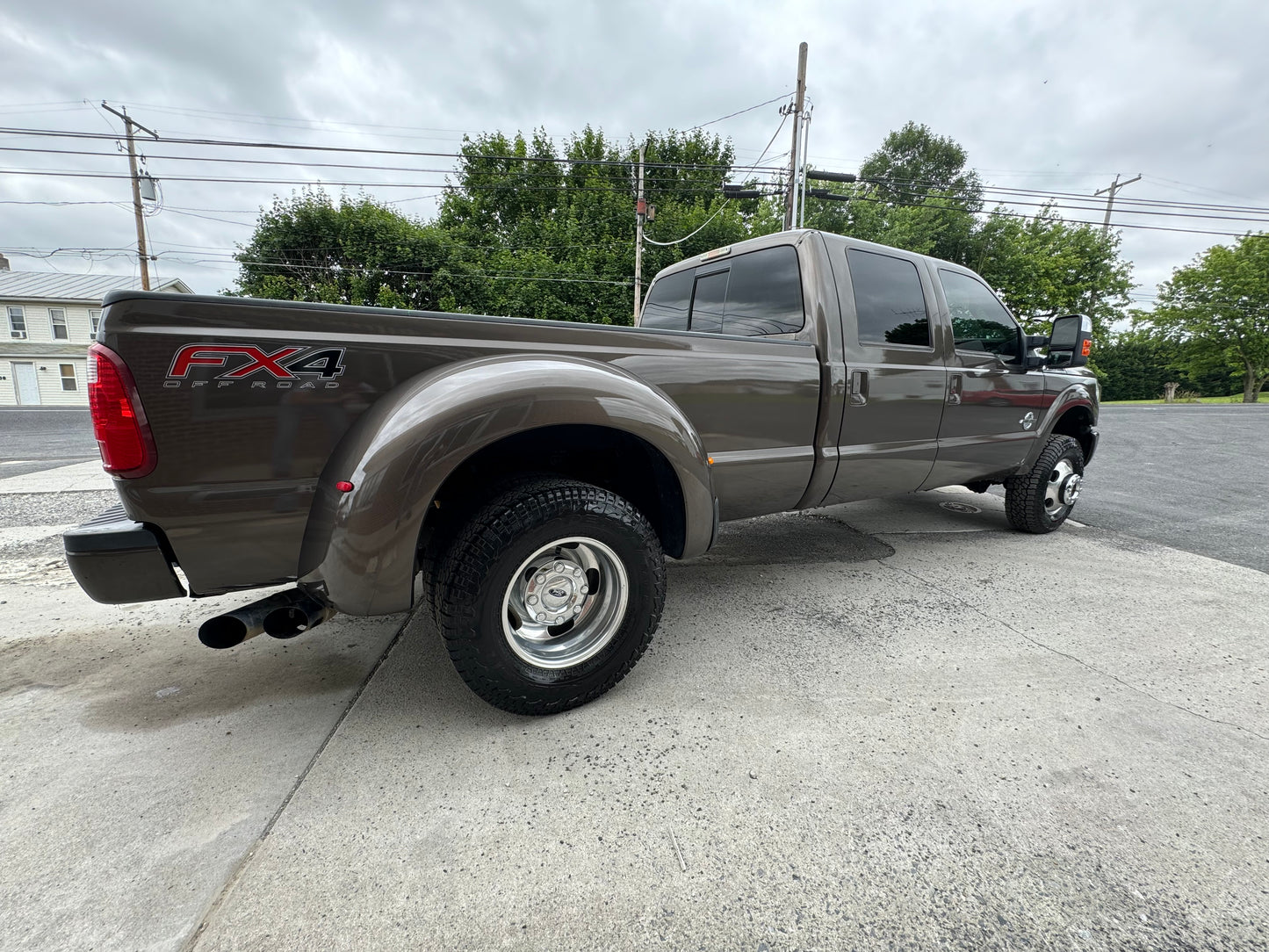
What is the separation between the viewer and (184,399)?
4.96ft

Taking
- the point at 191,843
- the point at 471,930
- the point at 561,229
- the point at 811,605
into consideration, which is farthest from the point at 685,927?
the point at 561,229

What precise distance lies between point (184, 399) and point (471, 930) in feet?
4.92

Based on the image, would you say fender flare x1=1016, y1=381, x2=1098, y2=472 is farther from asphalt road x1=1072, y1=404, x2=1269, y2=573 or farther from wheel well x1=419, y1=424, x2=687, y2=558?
wheel well x1=419, y1=424, x2=687, y2=558

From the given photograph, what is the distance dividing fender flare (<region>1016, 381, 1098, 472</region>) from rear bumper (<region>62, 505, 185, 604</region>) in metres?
4.73

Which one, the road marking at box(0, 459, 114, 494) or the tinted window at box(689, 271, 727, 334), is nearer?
the tinted window at box(689, 271, 727, 334)

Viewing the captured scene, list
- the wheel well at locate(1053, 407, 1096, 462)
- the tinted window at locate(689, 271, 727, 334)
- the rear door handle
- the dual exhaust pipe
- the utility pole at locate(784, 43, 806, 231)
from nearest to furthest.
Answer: the dual exhaust pipe → the rear door handle → the tinted window at locate(689, 271, 727, 334) → the wheel well at locate(1053, 407, 1096, 462) → the utility pole at locate(784, 43, 806, 231)

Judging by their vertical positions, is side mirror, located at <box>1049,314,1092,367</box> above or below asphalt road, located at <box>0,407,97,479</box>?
above

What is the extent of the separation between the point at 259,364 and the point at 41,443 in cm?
1215

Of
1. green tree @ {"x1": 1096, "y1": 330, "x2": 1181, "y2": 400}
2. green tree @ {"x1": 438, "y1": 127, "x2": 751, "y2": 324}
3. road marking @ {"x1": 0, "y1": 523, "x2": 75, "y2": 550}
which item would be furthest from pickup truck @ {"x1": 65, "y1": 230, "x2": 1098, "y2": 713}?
green tree @ {"x1": 1096, "y1": 330, "x2": 1181, "y2": 400}

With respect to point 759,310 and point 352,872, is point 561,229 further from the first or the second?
point 352,872

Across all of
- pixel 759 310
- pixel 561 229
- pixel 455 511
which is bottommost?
pixel 455 511

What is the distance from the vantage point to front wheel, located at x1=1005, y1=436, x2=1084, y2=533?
409 cm

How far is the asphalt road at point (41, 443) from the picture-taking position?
721cm

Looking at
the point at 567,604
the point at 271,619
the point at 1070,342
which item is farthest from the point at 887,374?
the point at 271,619
